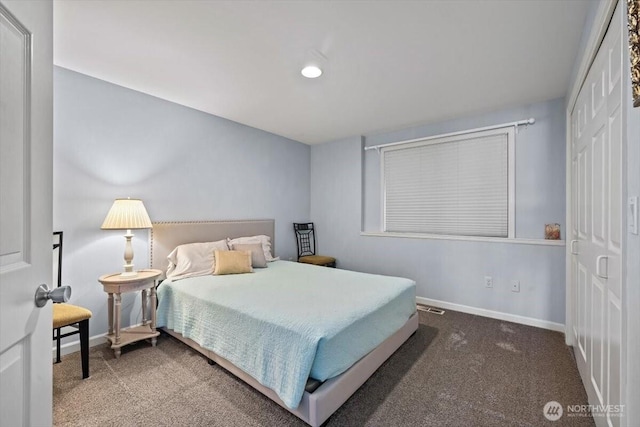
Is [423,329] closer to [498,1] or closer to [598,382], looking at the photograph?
[598,382]

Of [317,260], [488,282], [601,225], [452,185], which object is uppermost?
[452,185]

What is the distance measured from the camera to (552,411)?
1802 millimetres

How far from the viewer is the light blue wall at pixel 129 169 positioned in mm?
2527

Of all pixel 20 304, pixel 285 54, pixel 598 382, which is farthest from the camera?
pixel 285 54

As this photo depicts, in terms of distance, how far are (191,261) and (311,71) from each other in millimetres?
2264

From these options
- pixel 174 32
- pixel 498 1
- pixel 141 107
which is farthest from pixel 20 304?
pixel 141 107

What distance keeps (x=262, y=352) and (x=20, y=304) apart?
137cm

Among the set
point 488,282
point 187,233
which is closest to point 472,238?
point 488,282

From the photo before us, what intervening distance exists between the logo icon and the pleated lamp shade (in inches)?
132

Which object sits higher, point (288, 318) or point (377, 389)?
point (288, 318)

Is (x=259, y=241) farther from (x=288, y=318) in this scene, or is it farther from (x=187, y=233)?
(x=288, y=318)

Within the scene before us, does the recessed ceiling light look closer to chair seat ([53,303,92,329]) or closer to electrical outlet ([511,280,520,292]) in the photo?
chair seat ([53,303,92,329])

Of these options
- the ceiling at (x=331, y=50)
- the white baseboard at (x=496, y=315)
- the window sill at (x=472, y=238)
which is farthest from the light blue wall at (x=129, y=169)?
the white baseboard at (x=496, y=315)

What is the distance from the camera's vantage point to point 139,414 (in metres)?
1.79
